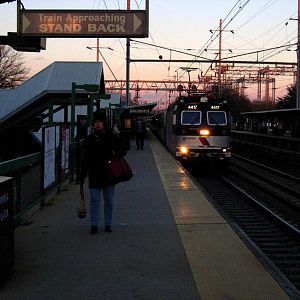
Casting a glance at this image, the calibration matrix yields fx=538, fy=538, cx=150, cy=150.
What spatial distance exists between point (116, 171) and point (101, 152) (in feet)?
1.10

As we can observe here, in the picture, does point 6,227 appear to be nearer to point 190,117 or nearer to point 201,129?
point 201,129

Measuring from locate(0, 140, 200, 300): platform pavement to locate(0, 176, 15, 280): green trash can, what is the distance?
21 centimetres

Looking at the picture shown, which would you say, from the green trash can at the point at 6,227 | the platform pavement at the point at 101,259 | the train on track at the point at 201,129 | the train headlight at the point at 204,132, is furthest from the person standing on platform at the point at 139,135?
the green trash can at the point at 6,227

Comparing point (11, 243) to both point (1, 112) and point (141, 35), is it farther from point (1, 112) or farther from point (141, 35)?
point (1, 112)

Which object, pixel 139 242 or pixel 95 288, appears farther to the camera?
pixel 139 242

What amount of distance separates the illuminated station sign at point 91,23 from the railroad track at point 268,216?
167 inches

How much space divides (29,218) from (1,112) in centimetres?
3017

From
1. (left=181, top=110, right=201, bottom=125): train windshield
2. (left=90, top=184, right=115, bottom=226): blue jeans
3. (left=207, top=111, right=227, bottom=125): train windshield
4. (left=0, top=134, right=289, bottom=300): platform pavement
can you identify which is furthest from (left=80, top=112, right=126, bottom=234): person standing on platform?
(left=207, top=111, right=227, bottom=125): train windshield

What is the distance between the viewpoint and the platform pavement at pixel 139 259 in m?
5.06

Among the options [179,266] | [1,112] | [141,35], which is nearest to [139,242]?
[179,266]

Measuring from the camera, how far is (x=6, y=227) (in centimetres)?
515

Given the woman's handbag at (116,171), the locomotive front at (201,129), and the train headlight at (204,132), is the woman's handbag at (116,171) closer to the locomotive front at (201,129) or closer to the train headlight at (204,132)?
the locomotive front at (201,129)

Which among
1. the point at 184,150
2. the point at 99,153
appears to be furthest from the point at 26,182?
the point at 184,150

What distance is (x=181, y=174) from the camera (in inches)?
659
